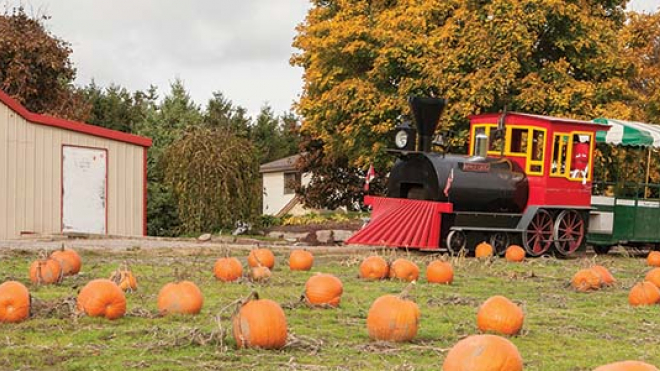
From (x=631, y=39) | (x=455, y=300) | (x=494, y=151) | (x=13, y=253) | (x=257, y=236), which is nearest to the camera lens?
(x=455, y=300)

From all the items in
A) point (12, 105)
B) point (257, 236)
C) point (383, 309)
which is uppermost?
point (12, 105)

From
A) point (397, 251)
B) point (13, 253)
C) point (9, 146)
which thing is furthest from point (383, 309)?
point (9, 146)

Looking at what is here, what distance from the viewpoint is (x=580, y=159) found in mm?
16547

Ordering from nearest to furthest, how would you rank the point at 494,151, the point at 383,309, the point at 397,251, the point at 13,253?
the point at 383,309 < the point at 13,253 < the point at 397,251 < the point at 494,151

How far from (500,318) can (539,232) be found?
1030 cm

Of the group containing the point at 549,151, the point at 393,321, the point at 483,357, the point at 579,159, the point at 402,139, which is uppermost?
the point at 402,139

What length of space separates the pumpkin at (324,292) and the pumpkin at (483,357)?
316 cm

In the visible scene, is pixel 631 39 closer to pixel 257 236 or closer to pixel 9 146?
pixel 257 236

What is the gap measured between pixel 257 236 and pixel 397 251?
599 centimetres

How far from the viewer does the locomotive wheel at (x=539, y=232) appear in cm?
1598

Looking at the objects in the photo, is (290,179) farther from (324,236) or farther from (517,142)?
(517,142)

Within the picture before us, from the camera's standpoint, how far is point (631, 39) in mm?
24078

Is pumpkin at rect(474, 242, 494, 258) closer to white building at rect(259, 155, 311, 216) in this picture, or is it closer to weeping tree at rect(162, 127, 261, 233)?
weeping tree at rect(162, 127, 261, 233)

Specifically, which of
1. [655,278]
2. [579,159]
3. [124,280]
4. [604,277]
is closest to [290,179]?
[579,159]
